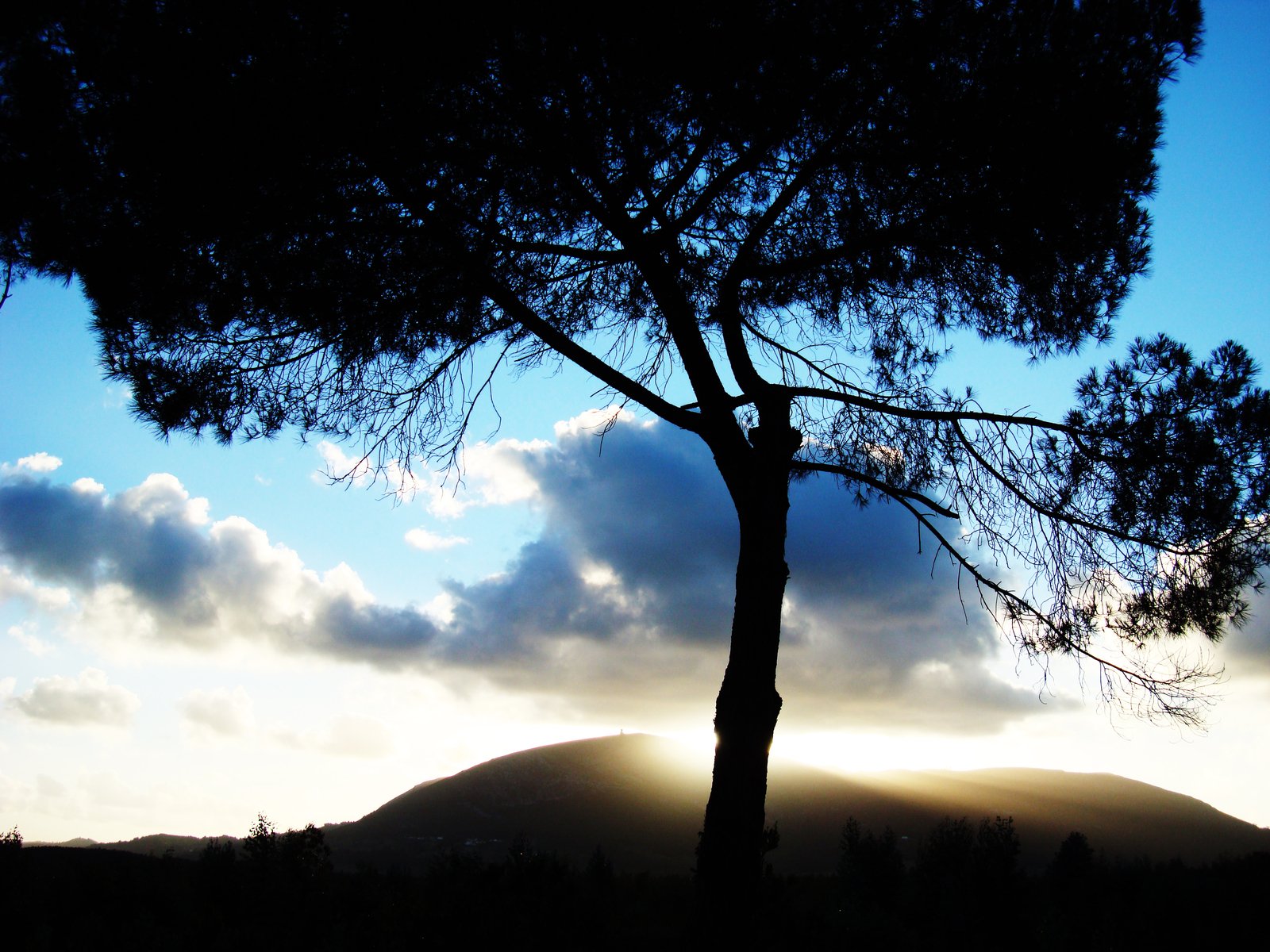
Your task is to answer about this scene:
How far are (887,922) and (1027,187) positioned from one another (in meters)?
9.90

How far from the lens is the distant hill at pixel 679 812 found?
224 ft

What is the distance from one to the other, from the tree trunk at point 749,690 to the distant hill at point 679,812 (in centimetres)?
5855

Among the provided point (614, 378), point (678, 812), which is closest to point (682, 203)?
point (614, 378)

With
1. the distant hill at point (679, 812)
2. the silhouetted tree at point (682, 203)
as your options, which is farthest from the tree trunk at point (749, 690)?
the distant hill at point (679, 812)

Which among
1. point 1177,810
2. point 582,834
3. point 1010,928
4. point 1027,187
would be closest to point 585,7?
point 1027,187

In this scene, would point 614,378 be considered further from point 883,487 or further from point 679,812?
point 679,812

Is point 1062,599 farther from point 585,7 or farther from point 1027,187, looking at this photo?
point 585,7

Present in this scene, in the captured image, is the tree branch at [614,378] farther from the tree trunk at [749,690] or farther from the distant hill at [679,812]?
the distant hill at [679,812]

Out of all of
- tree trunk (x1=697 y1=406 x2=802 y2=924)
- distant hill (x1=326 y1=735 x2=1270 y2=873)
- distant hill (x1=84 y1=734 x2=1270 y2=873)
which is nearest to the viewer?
tree trunk (x1=697 y1=406 x2=802 y2=924)

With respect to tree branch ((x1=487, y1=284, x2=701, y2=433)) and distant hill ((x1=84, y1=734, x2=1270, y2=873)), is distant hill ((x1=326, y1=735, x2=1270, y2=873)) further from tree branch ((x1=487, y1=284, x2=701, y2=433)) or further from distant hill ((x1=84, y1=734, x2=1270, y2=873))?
tree branch ((x1=487, y1=284, x2=701, y2=433))

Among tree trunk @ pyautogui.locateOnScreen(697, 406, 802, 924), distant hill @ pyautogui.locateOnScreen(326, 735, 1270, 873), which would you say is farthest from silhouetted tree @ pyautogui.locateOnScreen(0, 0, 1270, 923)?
distant hill @ pyautogui.locateOnScreen(326, 735, 1270, 873)

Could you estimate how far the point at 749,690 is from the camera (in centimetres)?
425

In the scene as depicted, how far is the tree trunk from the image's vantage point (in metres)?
3.94

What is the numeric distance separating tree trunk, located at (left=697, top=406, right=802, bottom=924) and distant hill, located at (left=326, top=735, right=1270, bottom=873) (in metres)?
58.5
